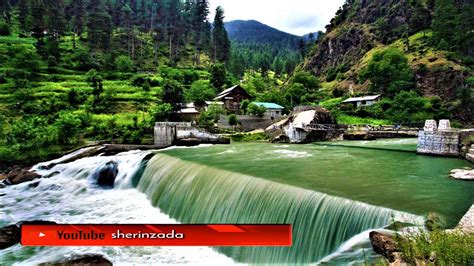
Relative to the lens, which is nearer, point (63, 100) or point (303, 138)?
point (303, 138)

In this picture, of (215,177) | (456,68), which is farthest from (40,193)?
(456,68)

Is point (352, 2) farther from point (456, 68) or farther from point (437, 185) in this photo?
point (437, 185)

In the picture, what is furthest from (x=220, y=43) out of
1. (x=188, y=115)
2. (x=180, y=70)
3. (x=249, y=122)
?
(x=188, y=115)

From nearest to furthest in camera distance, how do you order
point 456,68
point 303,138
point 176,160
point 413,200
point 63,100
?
point 413,200 → point 176,160 → point 303,138 → point 63,100 → point 456,68

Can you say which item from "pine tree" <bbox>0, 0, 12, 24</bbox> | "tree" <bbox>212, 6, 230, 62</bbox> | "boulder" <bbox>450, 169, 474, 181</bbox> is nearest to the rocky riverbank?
"boulder" <bbox>450, 169, 474, 181</bbox>

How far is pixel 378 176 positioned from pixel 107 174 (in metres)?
11.1

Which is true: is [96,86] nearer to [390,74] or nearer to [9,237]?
[9,237]

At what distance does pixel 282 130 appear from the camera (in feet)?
77.0

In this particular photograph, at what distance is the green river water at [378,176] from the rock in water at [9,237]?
5978mm

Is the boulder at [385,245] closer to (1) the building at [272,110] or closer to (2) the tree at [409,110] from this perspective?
(1) the building at [272,110]

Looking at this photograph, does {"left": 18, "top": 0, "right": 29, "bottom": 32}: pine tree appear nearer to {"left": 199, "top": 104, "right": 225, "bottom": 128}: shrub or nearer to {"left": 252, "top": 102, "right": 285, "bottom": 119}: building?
{"left": 199, "top": 104, "right": 225, "bottom": 128}: shrub

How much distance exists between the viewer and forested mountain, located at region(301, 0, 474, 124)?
32.4 m

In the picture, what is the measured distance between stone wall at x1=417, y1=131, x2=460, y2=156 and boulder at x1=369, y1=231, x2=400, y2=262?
36.8ft

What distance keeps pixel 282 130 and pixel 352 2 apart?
2440 inches
